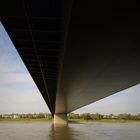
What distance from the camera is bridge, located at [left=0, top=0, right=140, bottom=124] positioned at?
848 cm

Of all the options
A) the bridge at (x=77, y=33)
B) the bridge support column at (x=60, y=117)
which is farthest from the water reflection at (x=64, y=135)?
the bridge support column at (x=60, y=117)

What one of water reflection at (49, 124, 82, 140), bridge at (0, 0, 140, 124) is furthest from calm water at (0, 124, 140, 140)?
bridge at (0, 0, 140, 124)

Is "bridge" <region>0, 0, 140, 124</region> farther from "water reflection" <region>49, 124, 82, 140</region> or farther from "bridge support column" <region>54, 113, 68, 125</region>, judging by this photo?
"bridge support column" <region>54, 113, 68, 125</region>

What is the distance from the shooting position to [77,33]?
413 inches

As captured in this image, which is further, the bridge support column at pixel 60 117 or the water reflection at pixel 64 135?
the bridge support column at pixel 60 117

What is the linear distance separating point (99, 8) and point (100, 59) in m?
6.87

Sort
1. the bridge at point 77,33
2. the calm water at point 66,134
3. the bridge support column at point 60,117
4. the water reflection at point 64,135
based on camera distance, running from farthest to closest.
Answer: the bridge support column at point 60,117 → the calm water at point 66,134 → the water reflection at point 64,135 → the bridge at point 77,33

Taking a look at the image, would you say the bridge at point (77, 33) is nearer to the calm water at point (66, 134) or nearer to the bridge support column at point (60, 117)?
the calm water at point (66, 134)

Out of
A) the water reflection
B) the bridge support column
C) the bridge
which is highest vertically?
the bridge support column

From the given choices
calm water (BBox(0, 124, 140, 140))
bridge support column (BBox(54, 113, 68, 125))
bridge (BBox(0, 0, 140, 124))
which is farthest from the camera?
bridge support column (BBox(54, 113, 68, 125))

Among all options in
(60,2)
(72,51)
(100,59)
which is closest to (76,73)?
(100,59)

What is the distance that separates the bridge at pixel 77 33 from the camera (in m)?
8.48

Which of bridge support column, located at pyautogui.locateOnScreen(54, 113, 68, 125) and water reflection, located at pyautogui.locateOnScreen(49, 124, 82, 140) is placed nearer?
water reflection, located at pyautogui.locateOnScreen(49, 124, 82, 140)

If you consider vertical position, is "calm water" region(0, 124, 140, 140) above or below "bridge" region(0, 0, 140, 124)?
below
